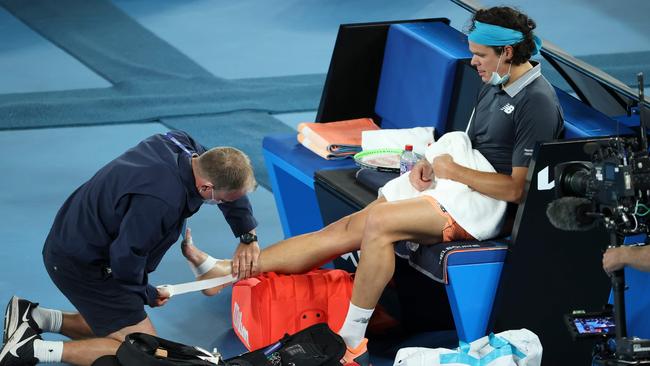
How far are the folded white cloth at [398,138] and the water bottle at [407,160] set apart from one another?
0.21m

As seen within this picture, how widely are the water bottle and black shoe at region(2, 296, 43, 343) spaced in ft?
5.88

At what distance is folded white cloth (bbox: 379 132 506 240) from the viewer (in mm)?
4988

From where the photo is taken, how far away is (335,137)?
6.25m

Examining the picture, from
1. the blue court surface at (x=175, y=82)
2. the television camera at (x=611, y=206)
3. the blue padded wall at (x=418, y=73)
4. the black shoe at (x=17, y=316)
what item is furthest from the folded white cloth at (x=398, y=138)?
the black shoe at (x=17, y=316)

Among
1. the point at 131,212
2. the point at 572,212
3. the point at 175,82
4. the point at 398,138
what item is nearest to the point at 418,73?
the point at 398,138

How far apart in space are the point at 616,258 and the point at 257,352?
1582 mm

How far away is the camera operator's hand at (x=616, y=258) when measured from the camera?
407 cm

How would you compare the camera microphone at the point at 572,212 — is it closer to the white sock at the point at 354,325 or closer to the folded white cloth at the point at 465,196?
the folded white cloth at the point at 465,196

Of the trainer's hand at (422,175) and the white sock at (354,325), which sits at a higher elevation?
the trainer's hand at (422,175)

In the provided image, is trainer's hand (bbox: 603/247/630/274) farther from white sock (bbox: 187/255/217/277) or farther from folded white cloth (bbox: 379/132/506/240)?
white sock (bbox: 187/255/217/277)

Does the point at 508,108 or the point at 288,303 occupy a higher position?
the point at 508,108

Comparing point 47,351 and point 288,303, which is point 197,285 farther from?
point 47,351

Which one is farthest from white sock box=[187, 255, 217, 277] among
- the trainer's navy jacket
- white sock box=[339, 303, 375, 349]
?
white sock box=[339, 303, 375, 349]

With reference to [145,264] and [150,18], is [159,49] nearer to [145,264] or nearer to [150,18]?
[150,18]
